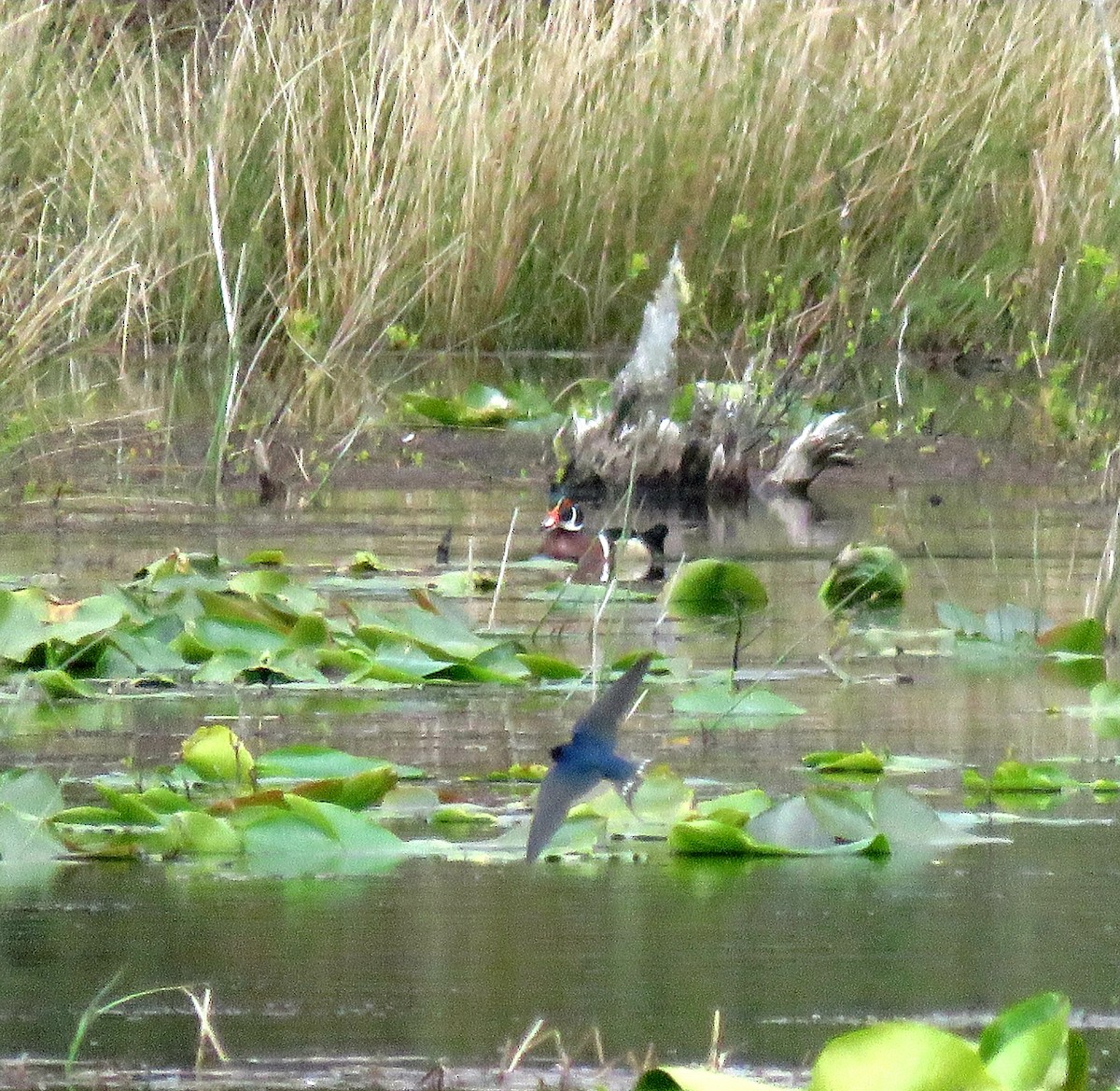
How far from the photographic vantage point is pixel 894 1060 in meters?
2.14

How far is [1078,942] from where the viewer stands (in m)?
2.93

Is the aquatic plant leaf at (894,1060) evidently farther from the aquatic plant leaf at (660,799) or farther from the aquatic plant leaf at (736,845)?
the aquatic plant leaf at (660,799)

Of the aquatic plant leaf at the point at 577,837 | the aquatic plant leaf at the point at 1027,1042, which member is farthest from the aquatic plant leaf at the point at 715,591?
the aquatic plant leaf at the point at 1027,1042

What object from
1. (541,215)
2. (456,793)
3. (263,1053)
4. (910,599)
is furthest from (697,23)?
(263,1053)

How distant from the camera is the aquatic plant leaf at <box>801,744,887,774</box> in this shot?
3.82 metres

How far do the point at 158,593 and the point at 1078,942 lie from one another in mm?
2705

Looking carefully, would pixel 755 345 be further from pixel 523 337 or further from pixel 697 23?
pixel 697 23

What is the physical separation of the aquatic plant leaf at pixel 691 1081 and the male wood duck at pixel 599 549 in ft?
10.7

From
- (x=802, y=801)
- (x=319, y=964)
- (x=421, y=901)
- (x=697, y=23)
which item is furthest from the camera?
(x=697, y=23)

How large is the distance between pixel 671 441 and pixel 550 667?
3.48m

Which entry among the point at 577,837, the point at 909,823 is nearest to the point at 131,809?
the point at 577,837

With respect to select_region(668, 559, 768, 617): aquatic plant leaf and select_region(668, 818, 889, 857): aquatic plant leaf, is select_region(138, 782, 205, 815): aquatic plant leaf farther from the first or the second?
select_region(668, 559, 768, 617): aquatic plant leaf

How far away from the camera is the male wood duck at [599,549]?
6078 mm

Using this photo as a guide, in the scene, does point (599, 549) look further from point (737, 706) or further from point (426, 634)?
point (737, 706)
